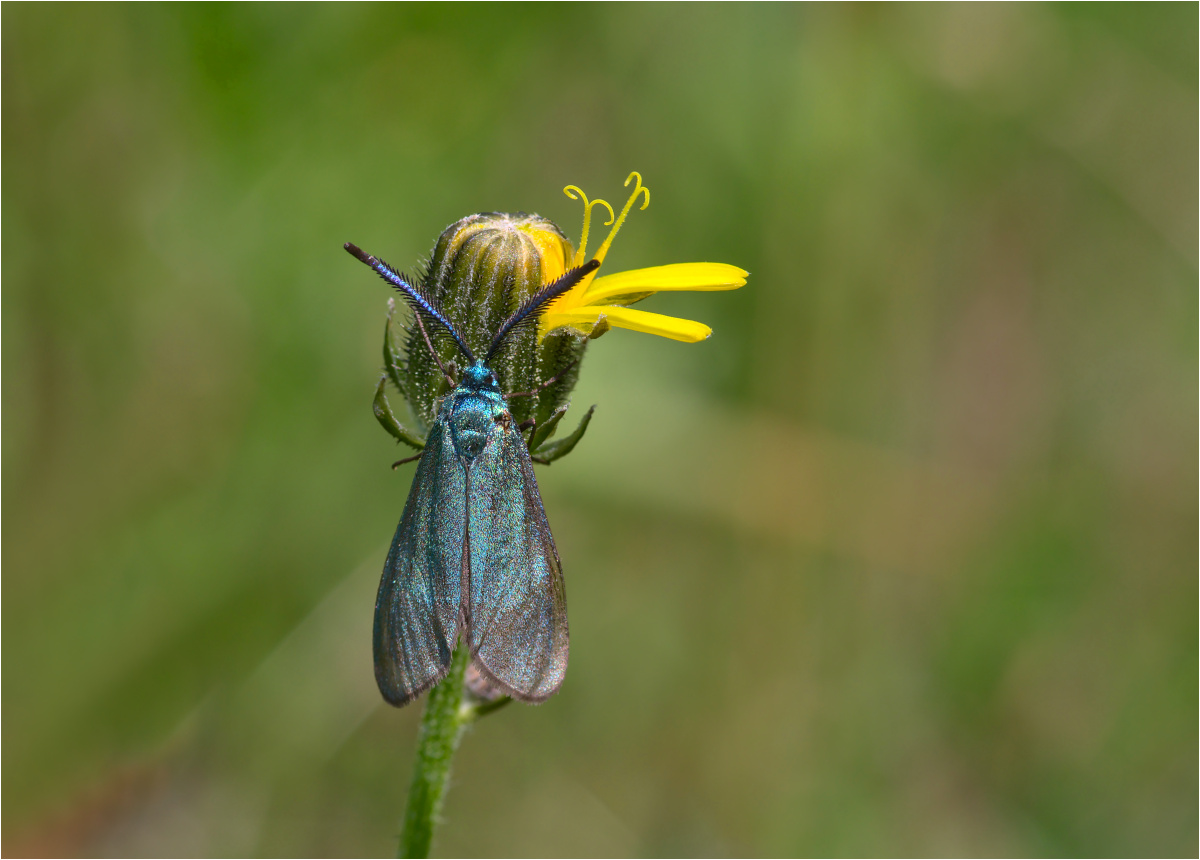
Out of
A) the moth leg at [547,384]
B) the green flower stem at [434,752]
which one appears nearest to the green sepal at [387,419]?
the moth leg at [547,384]

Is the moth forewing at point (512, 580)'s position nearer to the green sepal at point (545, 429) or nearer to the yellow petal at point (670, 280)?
the green sepal at point (545, 429)

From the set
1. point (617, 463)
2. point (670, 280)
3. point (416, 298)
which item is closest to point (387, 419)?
point (416, 298)

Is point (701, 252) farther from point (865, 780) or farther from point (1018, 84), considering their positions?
point (865, 780)

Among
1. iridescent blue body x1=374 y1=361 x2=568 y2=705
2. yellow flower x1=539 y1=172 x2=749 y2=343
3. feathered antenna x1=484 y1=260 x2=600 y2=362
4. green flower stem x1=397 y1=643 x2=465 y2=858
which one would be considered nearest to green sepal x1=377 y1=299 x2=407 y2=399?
iridescent blue body x1=374 y1=361 x2=568 y2=705

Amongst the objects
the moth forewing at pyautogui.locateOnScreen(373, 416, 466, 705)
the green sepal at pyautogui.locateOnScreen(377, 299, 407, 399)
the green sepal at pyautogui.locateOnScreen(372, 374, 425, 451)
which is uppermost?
A: the green sepal at pyautogui.locateOnScreen(377, 299, 407, 399)

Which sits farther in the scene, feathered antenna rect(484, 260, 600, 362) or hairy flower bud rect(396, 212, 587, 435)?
hairy flower bud rect(396, 212, 587, 435)

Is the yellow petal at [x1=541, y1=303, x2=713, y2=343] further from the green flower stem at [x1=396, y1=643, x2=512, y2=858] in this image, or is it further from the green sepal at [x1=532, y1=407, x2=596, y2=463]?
the green flower stem at [x1=396, y1=643, x2=512, y2=858]

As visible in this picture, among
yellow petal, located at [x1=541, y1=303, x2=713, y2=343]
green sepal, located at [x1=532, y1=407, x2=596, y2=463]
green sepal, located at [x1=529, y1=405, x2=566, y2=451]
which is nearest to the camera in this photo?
green sepal, located at [x1=532, y1=407, x2=596, y2=463]
